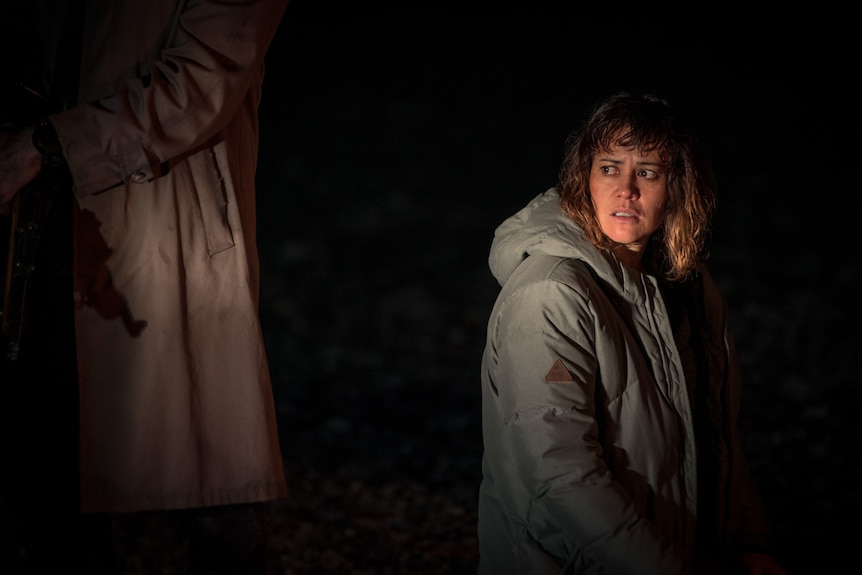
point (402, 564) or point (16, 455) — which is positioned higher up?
point (16, 455)

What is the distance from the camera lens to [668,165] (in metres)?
2.41

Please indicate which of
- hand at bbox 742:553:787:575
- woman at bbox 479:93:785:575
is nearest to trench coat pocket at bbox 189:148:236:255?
woman at bbox 479:93:785:575

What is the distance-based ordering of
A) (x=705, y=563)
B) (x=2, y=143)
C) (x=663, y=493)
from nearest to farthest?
1. (x=2, y=143)
2. (x=663, y=493)
3. (x=705, y=563)

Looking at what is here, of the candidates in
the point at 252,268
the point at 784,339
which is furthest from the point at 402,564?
the point at 784,339

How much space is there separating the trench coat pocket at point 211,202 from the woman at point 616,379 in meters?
0.68

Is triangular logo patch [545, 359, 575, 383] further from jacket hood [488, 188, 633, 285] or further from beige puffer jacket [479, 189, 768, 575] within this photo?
jacket hood [488, 188, 633, 285]

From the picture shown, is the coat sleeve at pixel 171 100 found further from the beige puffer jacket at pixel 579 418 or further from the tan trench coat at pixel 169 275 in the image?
the beige puffer jacket at pixel 579 418

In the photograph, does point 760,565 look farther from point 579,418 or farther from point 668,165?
point 668,165

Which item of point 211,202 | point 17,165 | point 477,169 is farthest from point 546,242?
point 477,169

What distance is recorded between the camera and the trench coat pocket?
2.05 meters

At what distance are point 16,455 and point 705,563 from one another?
1.68 metres

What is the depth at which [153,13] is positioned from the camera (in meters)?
2.06

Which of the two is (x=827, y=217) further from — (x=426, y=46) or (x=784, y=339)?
(x=426, y=46)

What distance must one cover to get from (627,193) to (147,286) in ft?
4.02
